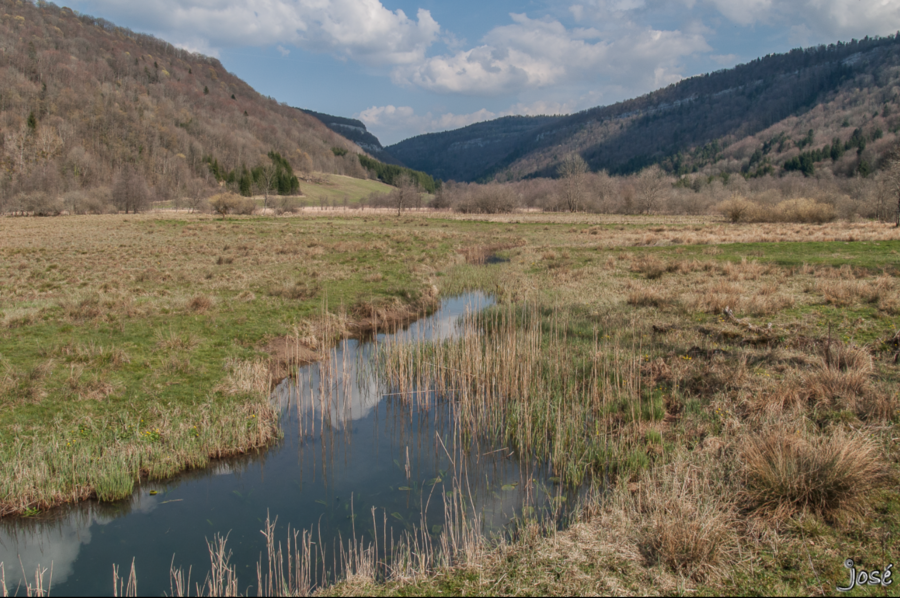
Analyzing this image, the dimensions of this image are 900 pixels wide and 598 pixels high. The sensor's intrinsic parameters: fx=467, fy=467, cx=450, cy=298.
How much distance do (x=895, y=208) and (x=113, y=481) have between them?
3123 inches

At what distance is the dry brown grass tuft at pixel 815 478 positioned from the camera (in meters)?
5.25

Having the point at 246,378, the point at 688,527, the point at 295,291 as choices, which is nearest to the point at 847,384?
the point at 688,527

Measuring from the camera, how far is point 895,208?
188 feet

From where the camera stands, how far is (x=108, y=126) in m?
129

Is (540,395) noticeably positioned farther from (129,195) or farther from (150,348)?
(129,195)

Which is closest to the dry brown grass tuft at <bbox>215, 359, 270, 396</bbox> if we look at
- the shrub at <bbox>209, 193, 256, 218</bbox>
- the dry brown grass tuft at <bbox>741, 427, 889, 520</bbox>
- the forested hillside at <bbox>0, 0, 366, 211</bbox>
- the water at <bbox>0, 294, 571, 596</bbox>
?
the water at <bbox>0, 294, 571, 596</bbox>

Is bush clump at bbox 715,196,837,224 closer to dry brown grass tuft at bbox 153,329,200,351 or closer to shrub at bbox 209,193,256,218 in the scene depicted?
dry brown grass tuft at bbox 153,329,200,351

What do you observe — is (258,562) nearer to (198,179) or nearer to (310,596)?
(310,596)

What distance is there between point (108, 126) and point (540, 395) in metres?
162

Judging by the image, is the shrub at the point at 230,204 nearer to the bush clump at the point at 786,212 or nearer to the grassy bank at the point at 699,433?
the grassy bank at the point at 699,433

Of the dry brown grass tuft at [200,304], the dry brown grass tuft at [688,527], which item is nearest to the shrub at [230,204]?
the dry brown grass tuft at [200,304]

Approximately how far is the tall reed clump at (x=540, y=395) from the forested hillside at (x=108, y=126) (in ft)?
291

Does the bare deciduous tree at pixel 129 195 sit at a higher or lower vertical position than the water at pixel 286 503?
higher

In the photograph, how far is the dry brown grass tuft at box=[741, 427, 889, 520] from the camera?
5246 mm
